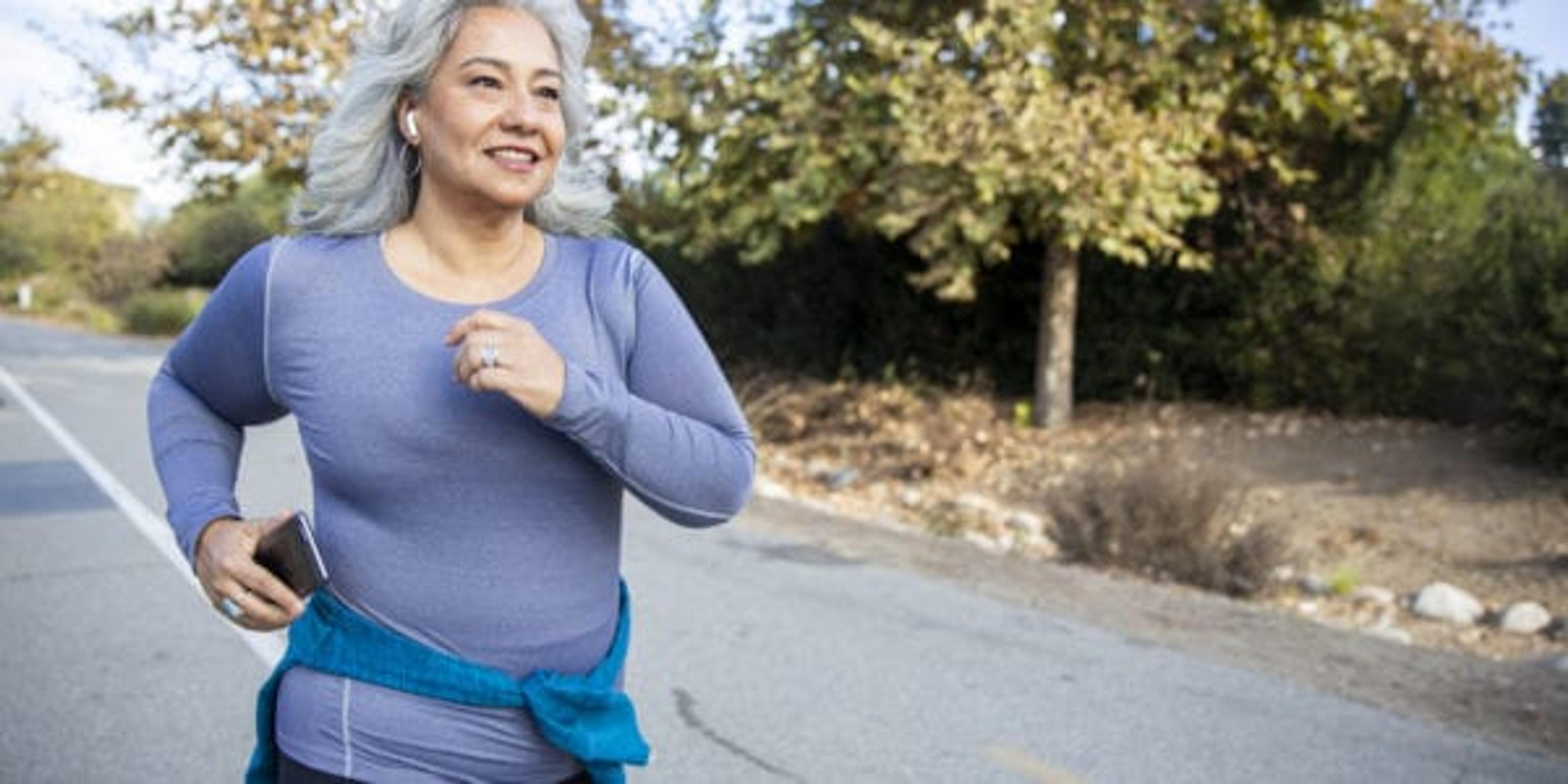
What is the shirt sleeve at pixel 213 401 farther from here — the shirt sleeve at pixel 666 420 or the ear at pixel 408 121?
the shirt sleeve at pixel 666 420

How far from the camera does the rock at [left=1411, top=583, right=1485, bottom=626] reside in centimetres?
785

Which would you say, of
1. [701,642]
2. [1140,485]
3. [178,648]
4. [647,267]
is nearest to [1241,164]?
[1140,485]

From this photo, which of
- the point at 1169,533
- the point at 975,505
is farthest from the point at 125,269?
the point at 1169,533

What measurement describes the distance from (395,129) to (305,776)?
98cm

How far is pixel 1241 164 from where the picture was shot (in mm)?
12938

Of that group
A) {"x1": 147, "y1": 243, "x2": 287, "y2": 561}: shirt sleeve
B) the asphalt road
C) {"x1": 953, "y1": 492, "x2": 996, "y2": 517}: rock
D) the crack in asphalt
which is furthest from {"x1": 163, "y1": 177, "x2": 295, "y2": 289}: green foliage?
{"x1": 147, "y1": 243, "x2": 287, "y2": 561}: shirt sleeve

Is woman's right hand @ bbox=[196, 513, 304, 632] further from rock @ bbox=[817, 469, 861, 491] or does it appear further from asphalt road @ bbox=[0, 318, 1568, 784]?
rock @ bbox=[817, 469, 861, 491]

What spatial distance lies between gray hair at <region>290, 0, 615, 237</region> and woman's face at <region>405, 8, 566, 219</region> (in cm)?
2

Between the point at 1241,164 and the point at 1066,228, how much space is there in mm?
2731

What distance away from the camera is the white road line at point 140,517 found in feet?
18.0

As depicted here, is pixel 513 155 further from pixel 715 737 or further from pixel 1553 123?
pixel 1553 123

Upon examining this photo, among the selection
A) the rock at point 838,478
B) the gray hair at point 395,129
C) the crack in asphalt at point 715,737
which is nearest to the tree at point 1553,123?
the rock at point 838,478

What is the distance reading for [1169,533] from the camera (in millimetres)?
8258

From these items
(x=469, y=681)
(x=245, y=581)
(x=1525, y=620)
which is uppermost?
(x=245, y=581)
